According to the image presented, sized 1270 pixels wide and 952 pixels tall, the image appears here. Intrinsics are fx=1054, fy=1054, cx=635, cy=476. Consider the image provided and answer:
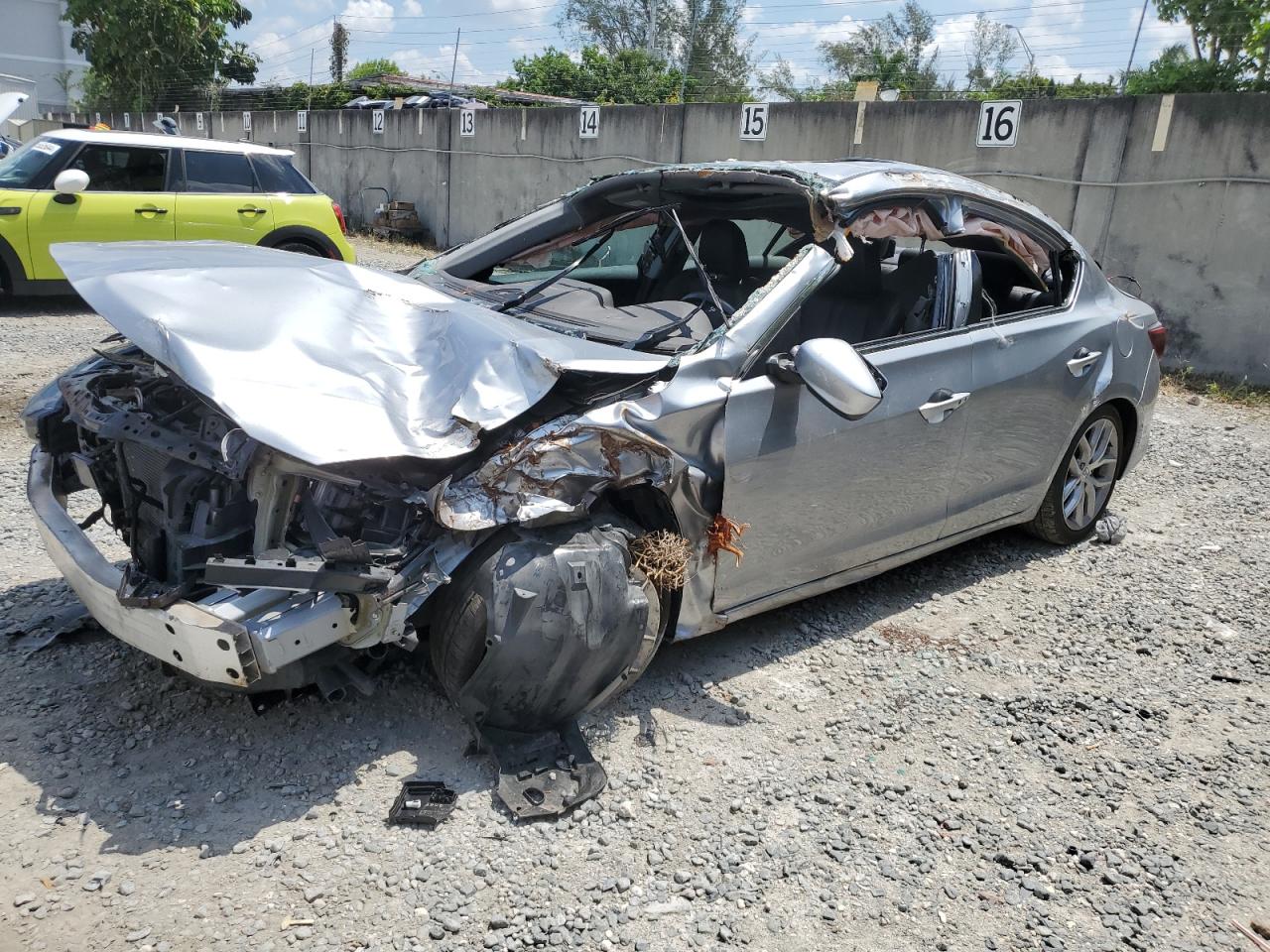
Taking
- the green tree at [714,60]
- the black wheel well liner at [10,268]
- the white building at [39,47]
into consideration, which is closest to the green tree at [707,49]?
the green tree at [714,60]

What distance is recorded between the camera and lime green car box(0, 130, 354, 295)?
9.40 metres

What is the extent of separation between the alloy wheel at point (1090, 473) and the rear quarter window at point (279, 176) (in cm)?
839

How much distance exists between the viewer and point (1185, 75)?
1346cm

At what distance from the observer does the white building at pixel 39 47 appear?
5019 centimetres

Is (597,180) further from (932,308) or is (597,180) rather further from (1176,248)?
(1176,248)

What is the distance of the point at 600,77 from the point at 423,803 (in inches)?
1324

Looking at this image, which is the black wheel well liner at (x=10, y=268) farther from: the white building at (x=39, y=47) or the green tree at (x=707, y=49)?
the white building at (x=39, y=47)

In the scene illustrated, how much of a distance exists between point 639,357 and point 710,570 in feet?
2.40

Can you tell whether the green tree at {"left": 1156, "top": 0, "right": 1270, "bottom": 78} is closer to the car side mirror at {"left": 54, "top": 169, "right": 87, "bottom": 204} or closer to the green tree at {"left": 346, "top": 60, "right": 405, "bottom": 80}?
the car side mirror at {"left": 54, "top": 169, "right": 87, "bottom": 204}

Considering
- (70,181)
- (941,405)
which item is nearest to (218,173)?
(70,181)

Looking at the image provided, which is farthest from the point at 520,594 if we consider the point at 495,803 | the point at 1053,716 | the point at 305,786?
the point at 1053,716

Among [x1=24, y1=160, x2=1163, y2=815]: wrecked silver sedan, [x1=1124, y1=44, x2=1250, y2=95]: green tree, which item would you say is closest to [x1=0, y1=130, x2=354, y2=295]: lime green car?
[x1=24, y1=160, x2=1163, y2=815]: wrecked silver sedan

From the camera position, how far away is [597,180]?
4648 millimetres

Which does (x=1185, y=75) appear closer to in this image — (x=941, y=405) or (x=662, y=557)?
(x=941, y=405)
